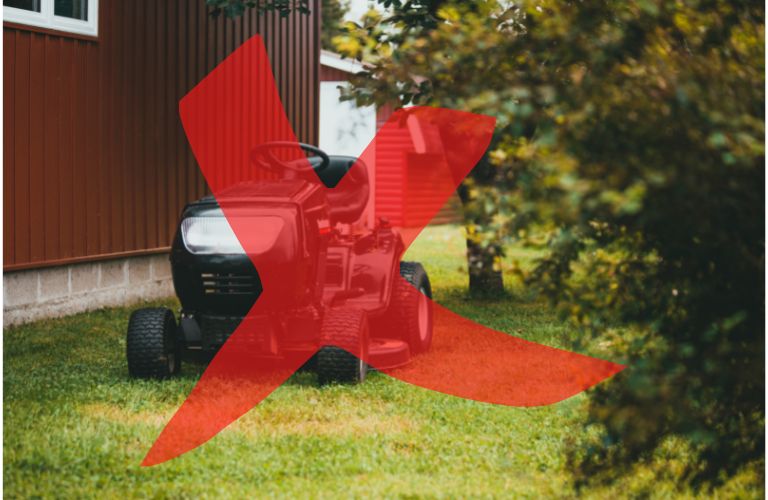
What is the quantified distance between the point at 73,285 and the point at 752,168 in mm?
7345

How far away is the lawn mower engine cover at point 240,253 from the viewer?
582 centimetres

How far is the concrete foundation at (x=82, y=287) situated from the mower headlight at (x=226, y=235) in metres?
2.94

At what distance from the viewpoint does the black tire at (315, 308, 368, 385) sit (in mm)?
5770

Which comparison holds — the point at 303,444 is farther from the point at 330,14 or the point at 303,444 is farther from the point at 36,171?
the point at 330,14

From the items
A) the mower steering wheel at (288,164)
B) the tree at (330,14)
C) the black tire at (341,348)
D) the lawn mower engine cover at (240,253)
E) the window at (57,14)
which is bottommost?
the black tire at (341,348)

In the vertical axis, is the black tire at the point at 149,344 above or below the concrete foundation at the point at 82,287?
above

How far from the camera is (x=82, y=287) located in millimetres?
9133

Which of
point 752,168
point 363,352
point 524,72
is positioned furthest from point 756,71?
point 363,352

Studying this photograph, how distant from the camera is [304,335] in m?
6.01

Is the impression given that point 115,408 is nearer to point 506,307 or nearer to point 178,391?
point 178,391
